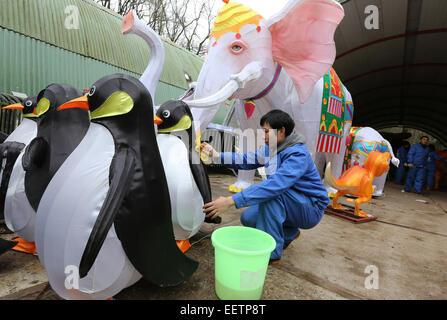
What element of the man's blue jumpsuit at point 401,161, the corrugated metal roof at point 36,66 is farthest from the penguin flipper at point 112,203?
the man's blue jumpsuit at point 401,161

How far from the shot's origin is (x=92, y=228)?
0.91m

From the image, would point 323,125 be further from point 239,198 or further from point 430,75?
point 430,75

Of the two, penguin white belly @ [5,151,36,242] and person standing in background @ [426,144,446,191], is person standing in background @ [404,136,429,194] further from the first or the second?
penguin white belly @ [5,151,36,242]

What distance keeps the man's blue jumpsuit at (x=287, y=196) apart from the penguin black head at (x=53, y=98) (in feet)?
3.80

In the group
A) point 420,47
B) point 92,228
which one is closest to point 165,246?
point 92,228

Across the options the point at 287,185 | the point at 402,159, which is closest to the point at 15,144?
the point at 287,185

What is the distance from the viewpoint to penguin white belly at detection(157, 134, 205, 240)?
1457mm

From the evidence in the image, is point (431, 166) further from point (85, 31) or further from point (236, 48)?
point (85, 31)

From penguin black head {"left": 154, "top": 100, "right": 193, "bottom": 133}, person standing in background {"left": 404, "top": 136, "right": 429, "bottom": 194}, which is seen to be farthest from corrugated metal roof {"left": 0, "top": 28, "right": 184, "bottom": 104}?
person standing in background {"left": 404, "top": 136, "right": 429, "bottom": 194}

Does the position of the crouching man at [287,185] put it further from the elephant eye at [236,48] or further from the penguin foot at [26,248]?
the penguin foot at [26,248]

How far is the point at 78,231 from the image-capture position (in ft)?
2.97

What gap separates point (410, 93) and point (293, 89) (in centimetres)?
822

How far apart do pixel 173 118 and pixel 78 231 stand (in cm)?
86

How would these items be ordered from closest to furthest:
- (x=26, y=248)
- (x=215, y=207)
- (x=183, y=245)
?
(x=215, y=207)
(x=26, y=248)
(x=183, y=245)
